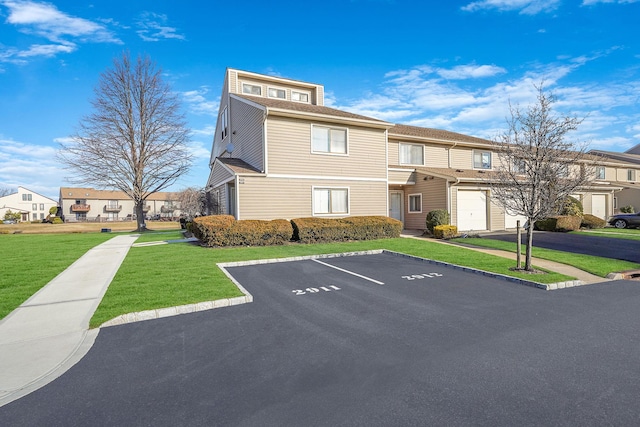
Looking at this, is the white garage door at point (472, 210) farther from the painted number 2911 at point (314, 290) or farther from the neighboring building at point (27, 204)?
the neighboring building at point (27, 204)

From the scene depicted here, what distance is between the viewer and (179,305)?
19.7 ft

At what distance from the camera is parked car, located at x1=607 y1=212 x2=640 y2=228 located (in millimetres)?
21969

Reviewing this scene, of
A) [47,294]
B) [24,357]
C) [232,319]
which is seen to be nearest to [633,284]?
[232,319]

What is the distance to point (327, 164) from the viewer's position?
17.1m

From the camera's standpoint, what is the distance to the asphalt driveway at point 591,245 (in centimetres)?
1244

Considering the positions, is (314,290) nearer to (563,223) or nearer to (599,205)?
(563,223)

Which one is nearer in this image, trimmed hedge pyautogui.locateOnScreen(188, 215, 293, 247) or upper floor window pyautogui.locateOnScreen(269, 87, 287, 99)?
trimmed hedge pyautogui.locateOnScreen(188, 215, 293, 247)

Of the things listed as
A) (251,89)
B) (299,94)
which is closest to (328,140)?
(299,94)

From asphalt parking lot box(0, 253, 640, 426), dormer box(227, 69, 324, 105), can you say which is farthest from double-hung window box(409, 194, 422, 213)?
asphalt parking lot box(0, 253, 640, 426)

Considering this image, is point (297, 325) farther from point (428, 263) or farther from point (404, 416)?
point (428, 263)

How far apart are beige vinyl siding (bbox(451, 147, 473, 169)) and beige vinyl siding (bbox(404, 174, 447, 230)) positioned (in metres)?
3.51

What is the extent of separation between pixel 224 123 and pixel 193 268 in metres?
16.1

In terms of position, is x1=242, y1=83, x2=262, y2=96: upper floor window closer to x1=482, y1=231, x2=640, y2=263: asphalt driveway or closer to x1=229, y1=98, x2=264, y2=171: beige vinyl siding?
x1=229, y1=98, x2=264, y2=171: beige vinyl siding

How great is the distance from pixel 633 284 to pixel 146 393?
10.8m
